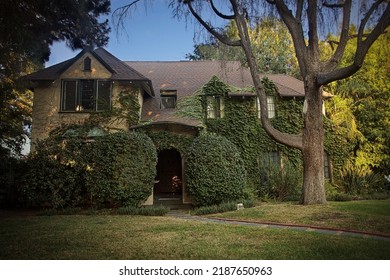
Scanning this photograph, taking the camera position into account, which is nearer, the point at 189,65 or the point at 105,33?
the point at 105,33

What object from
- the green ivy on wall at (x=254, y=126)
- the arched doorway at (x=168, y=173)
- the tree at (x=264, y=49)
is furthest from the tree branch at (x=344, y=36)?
the arched doorway at (x=168, y=173)

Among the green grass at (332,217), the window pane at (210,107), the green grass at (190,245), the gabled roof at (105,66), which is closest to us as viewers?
the green grass at (190,245)

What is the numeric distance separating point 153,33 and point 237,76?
29.0 ft

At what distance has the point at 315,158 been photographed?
7.07 metres

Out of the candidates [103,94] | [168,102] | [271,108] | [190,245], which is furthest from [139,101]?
[190,245]

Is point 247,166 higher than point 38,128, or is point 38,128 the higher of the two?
point 38,128

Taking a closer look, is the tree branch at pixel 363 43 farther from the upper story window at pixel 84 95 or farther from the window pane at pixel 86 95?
the window pane at pixel 86 95

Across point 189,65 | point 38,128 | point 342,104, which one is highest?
point 189,65

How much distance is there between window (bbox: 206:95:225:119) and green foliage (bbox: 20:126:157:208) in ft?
11.9

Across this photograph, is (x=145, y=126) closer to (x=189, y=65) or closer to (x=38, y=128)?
(x=38, y=128)

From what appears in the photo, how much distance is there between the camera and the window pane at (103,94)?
10.2 m

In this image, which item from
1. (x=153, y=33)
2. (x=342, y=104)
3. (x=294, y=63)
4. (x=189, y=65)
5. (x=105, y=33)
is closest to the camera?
(x=153, y=33)

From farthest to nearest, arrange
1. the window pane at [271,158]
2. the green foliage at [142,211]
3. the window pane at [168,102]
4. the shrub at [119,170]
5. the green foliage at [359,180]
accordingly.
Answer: the window pane at [168,102]
the window pane at [271,158]
the green foliage at [359,180]
the shrub at [119,170]
the green foliage at [142,211]
